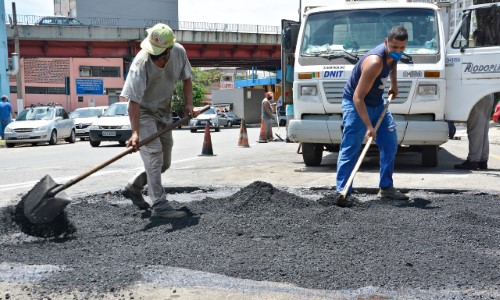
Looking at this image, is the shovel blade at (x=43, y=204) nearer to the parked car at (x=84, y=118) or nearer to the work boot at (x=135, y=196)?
the work boot at (x=135, y=196)

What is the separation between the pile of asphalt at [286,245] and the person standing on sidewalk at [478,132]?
152 inches

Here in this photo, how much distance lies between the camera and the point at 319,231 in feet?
15.1

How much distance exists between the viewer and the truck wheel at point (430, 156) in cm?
995

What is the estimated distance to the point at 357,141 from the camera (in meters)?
6.28

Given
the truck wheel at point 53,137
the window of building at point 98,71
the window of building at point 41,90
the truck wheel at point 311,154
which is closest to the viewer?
the truck wheel at point 311,154

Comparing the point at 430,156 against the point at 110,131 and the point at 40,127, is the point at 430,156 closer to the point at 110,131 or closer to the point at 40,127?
the point at 110,131

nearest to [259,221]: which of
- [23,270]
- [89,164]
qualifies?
[23,270]

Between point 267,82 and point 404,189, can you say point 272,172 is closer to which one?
point 404,189

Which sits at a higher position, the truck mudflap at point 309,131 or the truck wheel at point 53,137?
the truck mudflap at point 309,131

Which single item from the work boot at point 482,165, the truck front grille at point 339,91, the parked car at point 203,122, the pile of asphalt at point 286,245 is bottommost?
the parked car at point 203,122

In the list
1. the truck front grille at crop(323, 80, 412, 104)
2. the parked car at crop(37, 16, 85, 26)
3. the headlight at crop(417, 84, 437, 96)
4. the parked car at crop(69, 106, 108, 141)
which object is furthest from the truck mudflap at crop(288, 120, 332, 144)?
the parked car at crop(37, 16, 85, 26)

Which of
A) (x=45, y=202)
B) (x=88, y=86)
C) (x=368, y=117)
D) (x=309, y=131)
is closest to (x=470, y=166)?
(x=309, y=131)

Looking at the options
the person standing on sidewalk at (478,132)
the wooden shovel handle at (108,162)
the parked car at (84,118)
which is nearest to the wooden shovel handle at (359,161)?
the wooden shovel handle at (108,162)

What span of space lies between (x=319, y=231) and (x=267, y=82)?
58.9m
